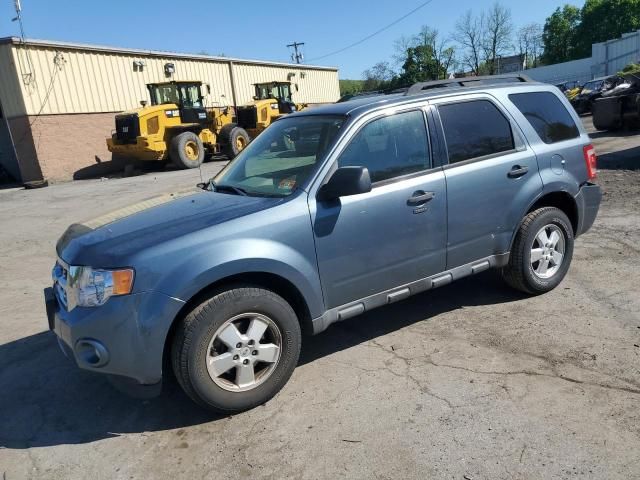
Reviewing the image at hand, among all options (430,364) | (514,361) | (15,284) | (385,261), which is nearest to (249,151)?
(385,261)

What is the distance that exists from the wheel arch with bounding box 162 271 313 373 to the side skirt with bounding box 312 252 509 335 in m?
0.13

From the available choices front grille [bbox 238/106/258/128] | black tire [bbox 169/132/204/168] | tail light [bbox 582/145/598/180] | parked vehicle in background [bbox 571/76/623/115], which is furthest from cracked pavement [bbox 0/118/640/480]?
parked vehicle in background [bbox 571/76/623/115]

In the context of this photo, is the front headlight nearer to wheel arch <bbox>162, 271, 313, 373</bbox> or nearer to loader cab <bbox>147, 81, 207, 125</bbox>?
wheel arch <bbox>162, 271, 313, 373</bbox>

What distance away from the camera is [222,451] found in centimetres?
294

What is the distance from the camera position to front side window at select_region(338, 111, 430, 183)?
369 centimetres

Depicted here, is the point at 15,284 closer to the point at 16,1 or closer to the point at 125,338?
the point at 125,338

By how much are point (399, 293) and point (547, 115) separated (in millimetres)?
2234

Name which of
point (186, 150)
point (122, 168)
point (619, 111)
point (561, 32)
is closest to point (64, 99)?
point (122, 168)

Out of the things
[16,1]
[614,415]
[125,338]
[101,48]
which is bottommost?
[614,415]

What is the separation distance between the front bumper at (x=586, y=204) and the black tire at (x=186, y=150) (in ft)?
52.9

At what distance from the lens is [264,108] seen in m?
23.2

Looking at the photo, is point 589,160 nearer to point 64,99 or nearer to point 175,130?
point 175,130

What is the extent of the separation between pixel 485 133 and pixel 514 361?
1828 millimetres

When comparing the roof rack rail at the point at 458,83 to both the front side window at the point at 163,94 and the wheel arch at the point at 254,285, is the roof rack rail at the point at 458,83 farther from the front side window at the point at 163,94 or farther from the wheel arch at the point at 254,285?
→ the front side window at the point at 163,94
